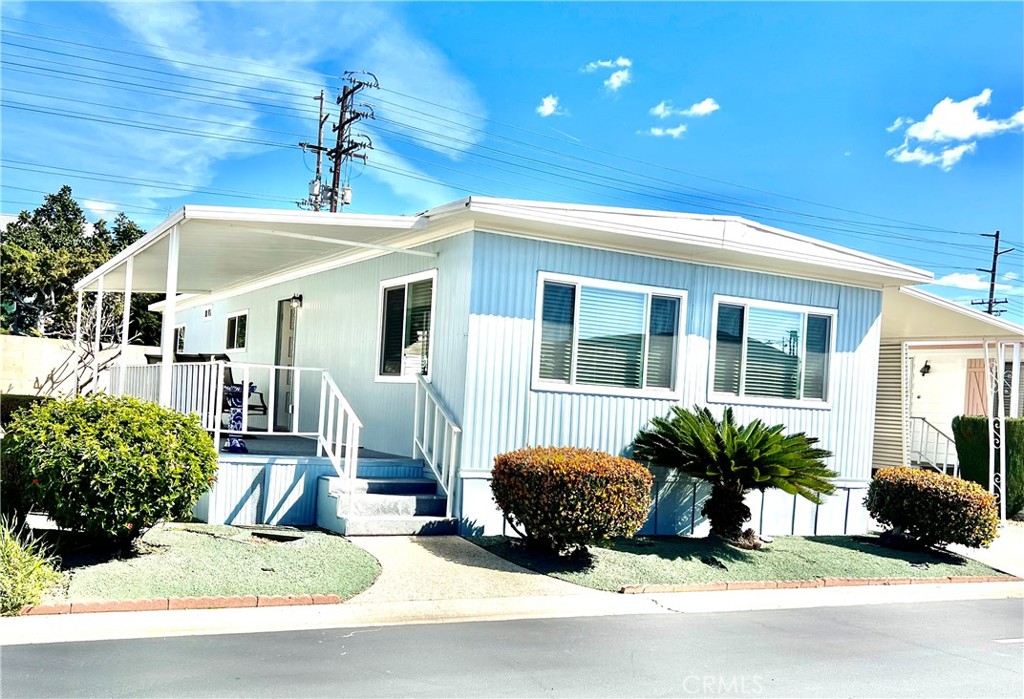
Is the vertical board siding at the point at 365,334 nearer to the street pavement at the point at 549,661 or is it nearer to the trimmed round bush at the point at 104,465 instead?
the trimmed round bush at the point at 104,465

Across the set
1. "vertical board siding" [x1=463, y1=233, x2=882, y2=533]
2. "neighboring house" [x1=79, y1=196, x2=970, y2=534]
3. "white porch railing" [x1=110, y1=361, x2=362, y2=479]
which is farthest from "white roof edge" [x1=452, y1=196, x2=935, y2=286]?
"white porch railing" [x1=110, y1=361, x2=362, y2=479]

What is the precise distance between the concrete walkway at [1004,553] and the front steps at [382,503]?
6494 millimetres

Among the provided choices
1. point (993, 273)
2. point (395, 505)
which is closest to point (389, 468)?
point (395, 505)

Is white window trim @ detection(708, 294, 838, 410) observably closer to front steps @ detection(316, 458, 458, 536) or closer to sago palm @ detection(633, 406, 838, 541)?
sago palm @ detection(633, 406, 838, 541)

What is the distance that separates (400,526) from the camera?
923cm

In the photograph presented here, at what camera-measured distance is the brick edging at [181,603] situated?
20.4 ft

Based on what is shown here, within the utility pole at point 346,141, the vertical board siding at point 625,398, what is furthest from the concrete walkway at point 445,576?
the utility pole at point 346,141

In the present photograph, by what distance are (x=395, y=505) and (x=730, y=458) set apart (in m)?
3.50

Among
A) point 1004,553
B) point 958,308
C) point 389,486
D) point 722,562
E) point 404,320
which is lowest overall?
point 1004,553

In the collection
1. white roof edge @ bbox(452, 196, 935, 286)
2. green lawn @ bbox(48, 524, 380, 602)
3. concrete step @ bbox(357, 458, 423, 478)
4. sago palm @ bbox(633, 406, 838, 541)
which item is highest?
white roof edge @ bbox(452, 196, 935, 286)

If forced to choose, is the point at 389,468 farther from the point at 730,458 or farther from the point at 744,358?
the point at 744,358

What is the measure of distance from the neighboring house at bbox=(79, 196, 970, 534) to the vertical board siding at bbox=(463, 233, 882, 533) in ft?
0.08

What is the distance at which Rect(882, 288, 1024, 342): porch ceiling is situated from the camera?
13492 millimetres

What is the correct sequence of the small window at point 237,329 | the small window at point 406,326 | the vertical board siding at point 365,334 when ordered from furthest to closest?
1. the small window at point 237,329
2. the small window at point 406,326
3. the vertical board siding at point 365,334
